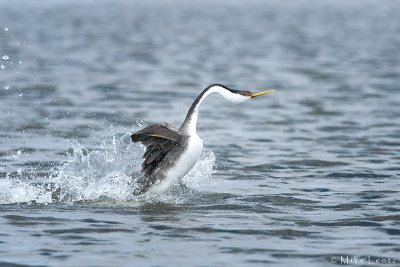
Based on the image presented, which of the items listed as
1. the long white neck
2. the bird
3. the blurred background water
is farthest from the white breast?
the blurred background water

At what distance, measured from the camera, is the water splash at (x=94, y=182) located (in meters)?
13.3

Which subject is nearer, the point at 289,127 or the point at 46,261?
the point at 46,261

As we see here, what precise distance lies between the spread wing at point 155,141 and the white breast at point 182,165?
0.62 feet

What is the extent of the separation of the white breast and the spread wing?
7.4 inches

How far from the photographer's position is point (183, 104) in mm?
23875

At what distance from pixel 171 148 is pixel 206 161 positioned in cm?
177

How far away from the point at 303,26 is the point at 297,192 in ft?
167

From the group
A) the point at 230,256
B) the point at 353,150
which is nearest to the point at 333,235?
the point at 230,256

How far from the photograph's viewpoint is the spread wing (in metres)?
12.7

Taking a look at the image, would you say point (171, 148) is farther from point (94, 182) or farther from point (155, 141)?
point (94, 182)

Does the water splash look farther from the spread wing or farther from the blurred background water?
the spread wing

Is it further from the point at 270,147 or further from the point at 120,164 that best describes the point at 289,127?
the point at 120,164

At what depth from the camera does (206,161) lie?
1474 centimetres

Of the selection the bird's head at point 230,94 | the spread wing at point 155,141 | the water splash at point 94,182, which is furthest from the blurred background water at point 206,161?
the bird's head at point 230,94
